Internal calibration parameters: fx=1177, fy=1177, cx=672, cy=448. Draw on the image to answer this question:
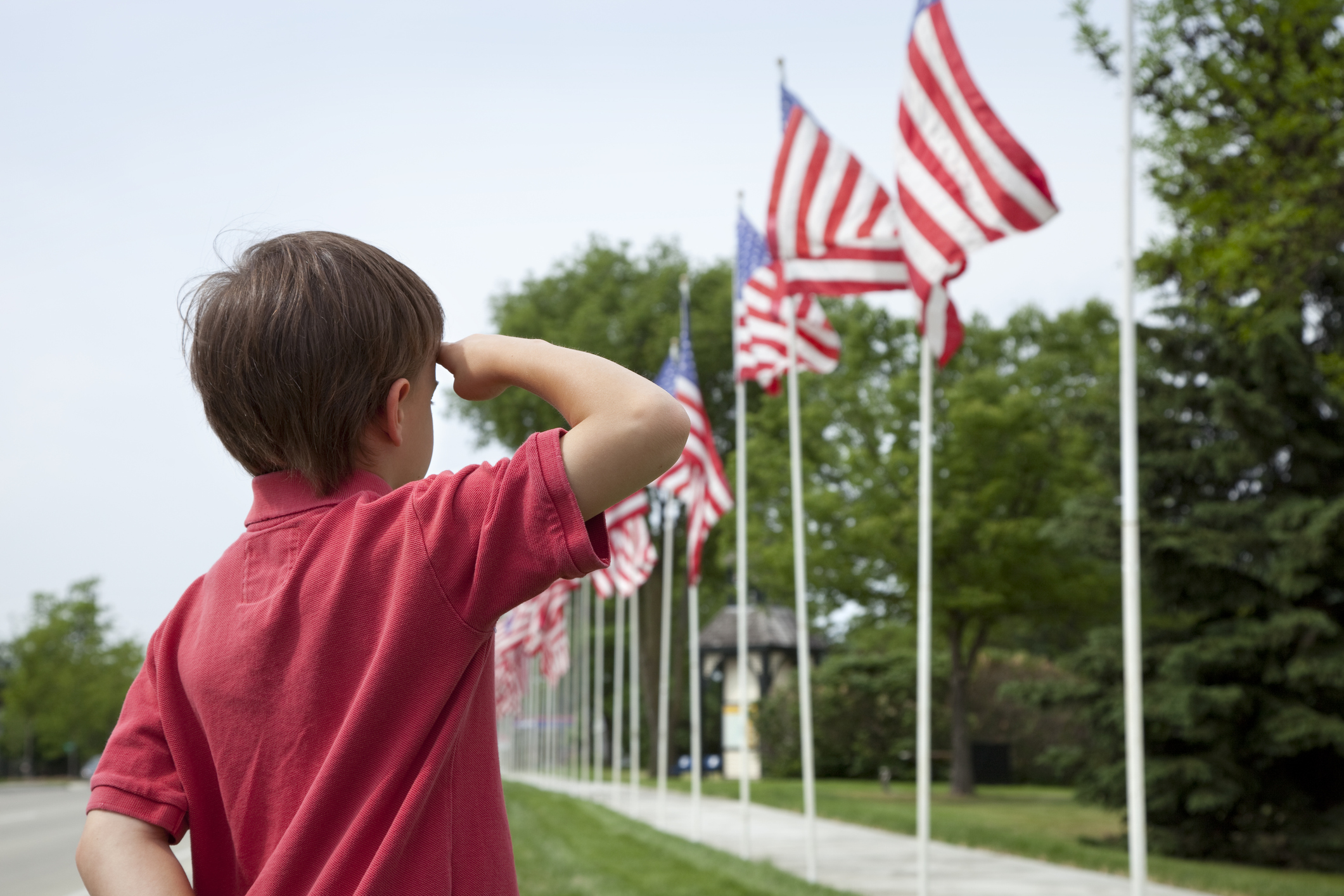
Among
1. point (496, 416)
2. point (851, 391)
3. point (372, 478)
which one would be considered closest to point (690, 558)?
point (851, 391)

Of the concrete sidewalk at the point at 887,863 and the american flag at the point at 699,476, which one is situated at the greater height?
the american flag at the point at 699,476

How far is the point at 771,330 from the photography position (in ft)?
40.4

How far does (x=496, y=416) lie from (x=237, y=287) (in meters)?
36.3

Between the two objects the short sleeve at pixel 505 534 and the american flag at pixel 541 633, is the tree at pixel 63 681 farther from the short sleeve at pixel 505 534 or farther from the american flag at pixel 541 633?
the short sleeve at pixel 505 534

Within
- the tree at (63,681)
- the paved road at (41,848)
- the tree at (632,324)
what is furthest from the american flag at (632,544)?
the tree at (63,681)

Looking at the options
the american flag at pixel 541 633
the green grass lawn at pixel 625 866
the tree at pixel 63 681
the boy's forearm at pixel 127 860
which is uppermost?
the boy's forearm at pixel 127 860

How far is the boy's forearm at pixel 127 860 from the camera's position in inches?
48.3

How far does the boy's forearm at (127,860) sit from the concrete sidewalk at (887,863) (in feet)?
33.8

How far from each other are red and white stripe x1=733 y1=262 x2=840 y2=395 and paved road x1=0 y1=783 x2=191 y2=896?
7035mm

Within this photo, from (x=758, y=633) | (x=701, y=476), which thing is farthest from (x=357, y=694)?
(x=758, y=633)

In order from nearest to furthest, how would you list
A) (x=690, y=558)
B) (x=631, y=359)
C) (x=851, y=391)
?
(x=690, y=558)
(x=851, y=391)
(x=631, y=359)

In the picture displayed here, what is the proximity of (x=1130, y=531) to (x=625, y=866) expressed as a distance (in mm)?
6482

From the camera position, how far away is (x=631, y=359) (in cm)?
3538

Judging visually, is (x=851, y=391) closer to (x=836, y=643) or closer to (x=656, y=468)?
(x=836, y=643)
